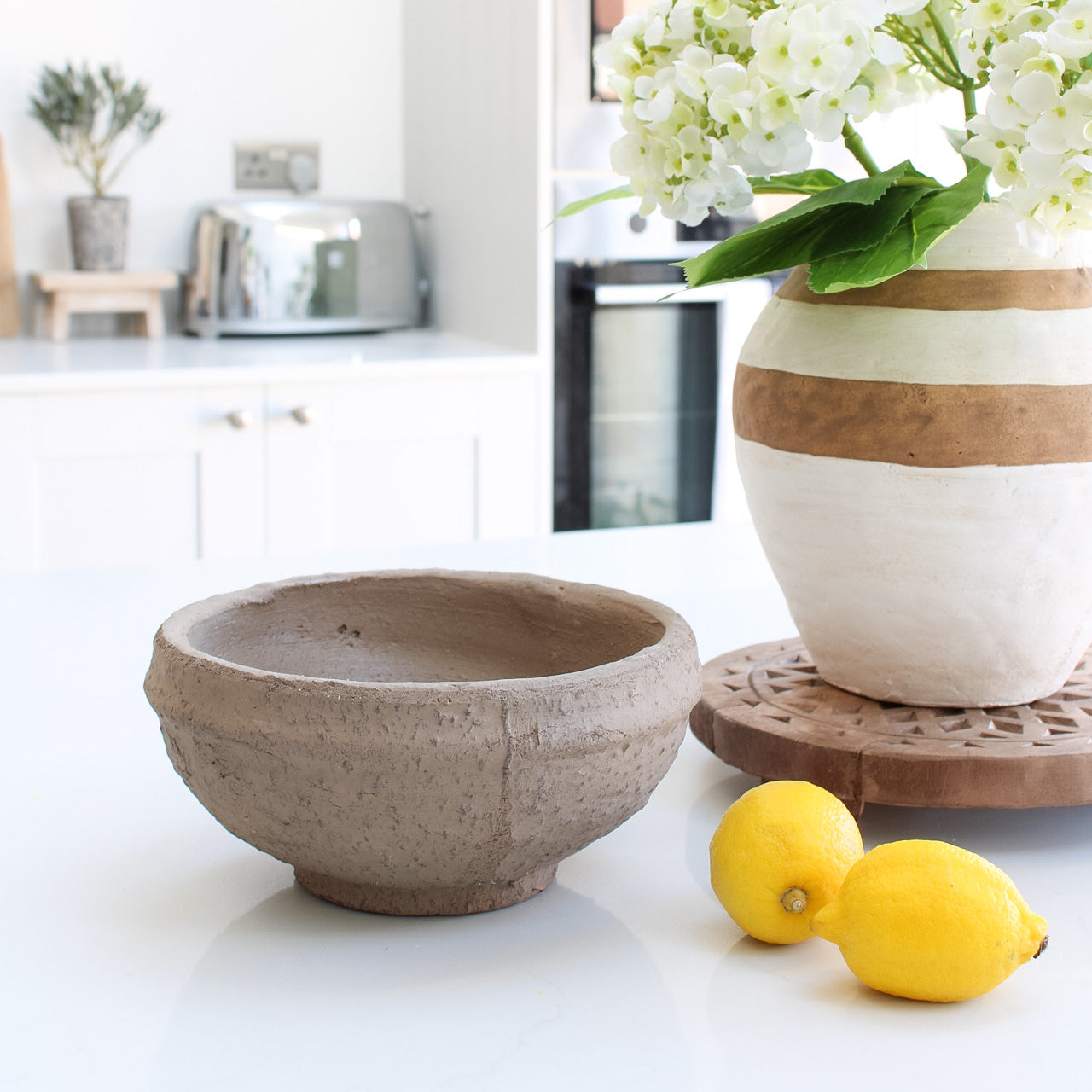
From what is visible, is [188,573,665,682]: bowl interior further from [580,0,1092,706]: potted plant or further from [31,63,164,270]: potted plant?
[31,63,164,270]: potted plant

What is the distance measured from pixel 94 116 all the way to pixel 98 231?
233 mm

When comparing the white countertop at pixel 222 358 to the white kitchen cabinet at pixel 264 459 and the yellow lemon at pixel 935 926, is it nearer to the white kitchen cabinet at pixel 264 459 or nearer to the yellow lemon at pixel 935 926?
the white kitchen cabinet at pixel 264 459

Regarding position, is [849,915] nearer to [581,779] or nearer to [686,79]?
[581,779]

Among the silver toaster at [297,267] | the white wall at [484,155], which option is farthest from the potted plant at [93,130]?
the white wall at [484,155]

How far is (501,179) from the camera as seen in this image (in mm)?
2570

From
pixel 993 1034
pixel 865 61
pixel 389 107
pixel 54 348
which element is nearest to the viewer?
pixel 993 1034

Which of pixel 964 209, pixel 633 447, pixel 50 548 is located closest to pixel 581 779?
pixel 964 209

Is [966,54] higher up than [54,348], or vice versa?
[966,54]

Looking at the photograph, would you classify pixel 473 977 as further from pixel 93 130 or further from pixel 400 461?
pixel 93 130

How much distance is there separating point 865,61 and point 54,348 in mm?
2204

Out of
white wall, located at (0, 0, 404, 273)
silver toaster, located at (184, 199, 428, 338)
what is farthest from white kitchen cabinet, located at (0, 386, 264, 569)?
white wall, located at (0, 0, 404, 273)

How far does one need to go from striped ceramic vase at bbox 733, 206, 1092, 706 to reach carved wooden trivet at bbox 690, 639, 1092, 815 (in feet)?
0.08

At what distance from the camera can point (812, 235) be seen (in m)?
0.66

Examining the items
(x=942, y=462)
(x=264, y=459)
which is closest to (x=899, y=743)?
(x=942, y=462)
